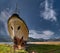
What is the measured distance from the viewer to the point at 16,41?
13.5 ft

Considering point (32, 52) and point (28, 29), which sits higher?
point (28, 29)

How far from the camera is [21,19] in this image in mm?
4070

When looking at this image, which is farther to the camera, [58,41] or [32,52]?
[58,41]

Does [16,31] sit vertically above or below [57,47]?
above

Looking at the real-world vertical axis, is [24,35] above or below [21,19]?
below

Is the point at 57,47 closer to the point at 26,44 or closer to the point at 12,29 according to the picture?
the point at 26,44

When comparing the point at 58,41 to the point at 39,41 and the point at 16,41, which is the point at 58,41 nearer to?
the point at 39,41

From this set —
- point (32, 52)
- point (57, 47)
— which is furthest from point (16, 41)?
point (57, 47)

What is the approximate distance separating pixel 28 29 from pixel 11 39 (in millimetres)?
333

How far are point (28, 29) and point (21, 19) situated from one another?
0.21 meters

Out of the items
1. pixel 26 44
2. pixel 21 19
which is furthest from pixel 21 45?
pixel 21 19

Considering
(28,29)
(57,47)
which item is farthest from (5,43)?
(57,47)

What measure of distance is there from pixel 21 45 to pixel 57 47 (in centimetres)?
61

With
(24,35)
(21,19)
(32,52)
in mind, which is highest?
(21,19)
